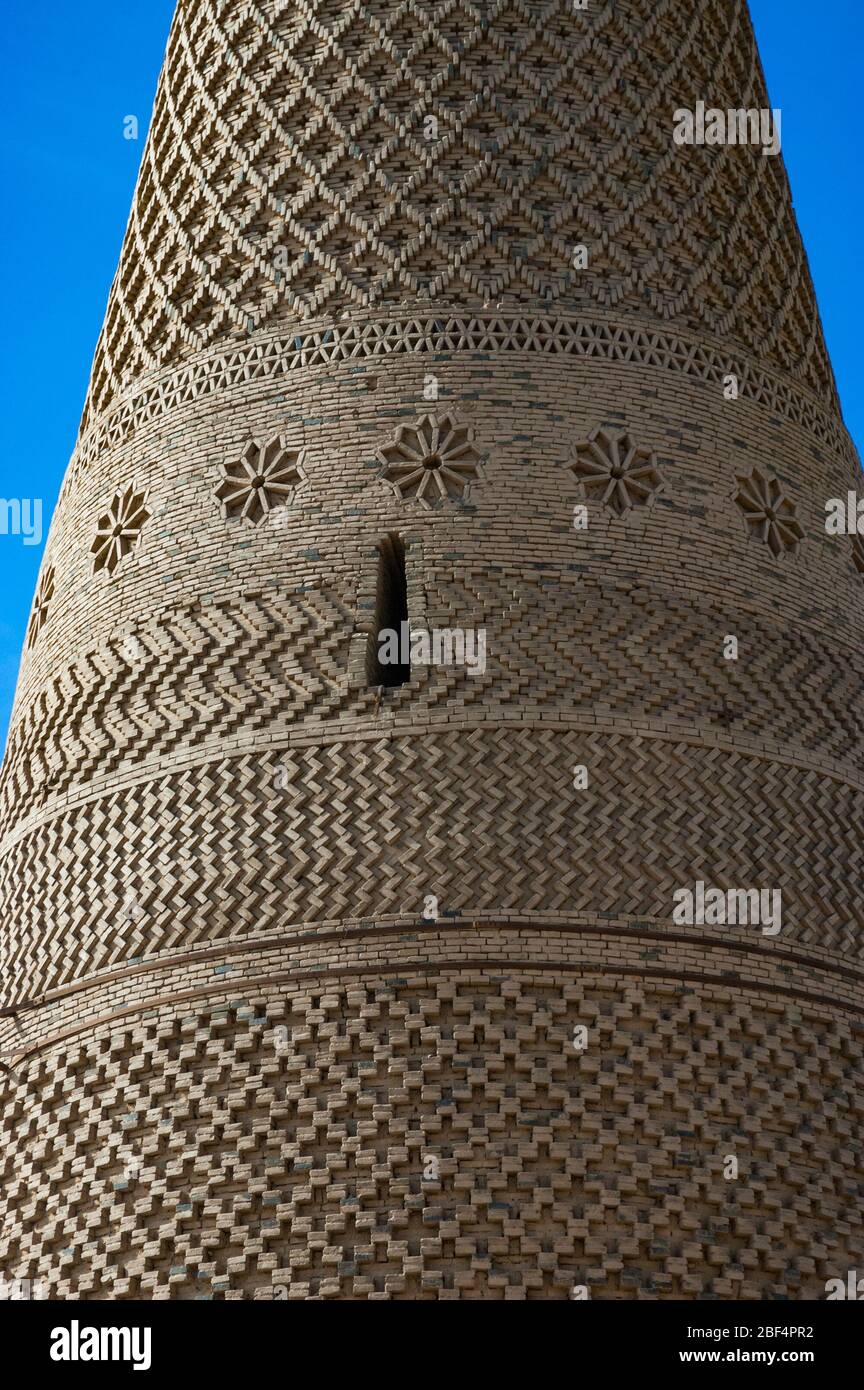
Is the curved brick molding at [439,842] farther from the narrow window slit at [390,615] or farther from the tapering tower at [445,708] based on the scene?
the narrow window slit at [390,615]

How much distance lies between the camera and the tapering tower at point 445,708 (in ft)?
18.7

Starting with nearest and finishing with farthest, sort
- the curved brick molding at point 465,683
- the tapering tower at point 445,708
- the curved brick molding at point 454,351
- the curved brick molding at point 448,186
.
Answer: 1. the tapering tower at point 445,708
2. the curved brick molding at point 465,683
3. the curved brick molding at point 454,351
4. the curved brick molding at point 448,186

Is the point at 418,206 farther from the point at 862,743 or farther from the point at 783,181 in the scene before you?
the point at 862,743

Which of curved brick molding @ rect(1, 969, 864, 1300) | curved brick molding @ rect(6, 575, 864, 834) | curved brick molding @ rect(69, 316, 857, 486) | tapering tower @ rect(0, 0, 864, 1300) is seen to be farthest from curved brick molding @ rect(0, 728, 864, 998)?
curved brick molding @ rect(69, 316, 857, 486)

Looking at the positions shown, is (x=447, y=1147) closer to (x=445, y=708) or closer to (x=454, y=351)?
(x=445, y=708)

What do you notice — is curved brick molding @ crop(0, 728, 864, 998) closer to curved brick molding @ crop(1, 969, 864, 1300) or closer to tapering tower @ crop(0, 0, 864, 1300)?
tapering tower @ crop(0, 0, 864, 1300)

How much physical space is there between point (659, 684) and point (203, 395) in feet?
6.40

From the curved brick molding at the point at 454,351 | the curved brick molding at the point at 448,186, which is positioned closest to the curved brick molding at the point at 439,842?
the curved brick molding at the point at 454,351

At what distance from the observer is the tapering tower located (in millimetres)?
5699

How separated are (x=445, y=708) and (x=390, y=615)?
0.49m

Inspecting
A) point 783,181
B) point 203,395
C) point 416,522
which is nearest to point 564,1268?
point 416,522

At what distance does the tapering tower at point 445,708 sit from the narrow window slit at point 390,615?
19 millimetres

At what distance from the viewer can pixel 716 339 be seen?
7.45 meters

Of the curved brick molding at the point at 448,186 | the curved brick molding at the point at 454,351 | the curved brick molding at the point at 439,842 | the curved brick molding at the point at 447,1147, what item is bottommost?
the curved brick molding at the point at 447,1147
